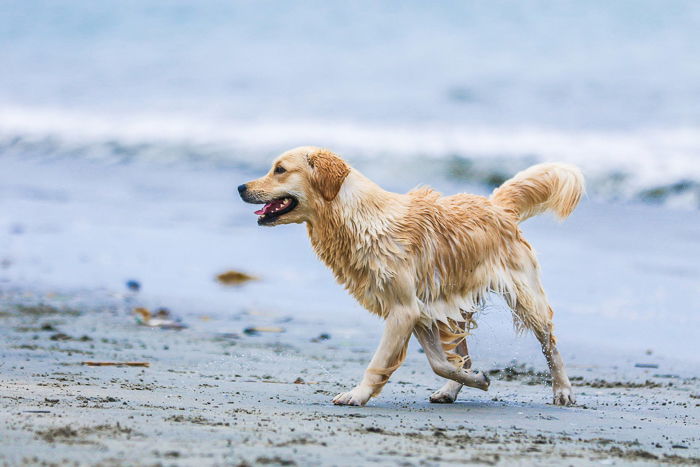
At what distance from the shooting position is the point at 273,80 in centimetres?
3108

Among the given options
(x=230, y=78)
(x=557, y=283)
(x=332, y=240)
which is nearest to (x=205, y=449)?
(x=332, y=240)

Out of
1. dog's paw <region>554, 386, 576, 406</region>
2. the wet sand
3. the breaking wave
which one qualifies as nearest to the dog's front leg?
the wet sand

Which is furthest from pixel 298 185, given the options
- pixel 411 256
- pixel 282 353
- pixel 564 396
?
pixel 282 353

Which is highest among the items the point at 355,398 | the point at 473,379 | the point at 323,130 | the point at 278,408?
the point at 323,130

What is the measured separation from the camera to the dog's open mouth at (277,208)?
20.8ft

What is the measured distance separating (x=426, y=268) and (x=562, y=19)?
2735 centimetres

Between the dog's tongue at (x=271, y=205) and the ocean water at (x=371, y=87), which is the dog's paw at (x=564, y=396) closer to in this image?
the dog's tongue at (x=271, y=205)

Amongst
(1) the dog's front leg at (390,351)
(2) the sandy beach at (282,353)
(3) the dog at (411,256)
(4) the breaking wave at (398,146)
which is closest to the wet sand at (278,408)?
(2) the sandy beach at (282,353)

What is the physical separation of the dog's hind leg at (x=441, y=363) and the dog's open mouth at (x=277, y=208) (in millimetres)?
1094

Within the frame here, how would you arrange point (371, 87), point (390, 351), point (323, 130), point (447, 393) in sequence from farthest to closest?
point (371, 87), point (323, 130), point (447, 393), point (390, 351)

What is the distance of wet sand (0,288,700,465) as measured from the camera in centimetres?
407

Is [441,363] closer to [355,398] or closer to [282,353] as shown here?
[355,398]

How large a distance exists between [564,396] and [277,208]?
219 centimetres

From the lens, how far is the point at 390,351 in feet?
20.1
